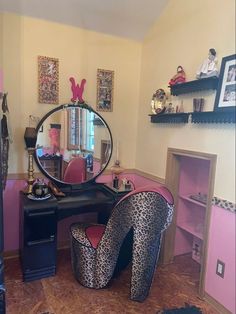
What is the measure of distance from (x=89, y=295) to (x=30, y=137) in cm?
160

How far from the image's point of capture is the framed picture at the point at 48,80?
9.05 ft

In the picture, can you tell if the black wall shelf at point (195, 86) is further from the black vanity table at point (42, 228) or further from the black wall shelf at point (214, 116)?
the black vanity table at point (42, 228)

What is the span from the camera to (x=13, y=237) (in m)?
2.84

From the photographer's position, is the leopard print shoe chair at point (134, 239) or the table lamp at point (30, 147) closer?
the leopard print shoe chair at point (134, 239)

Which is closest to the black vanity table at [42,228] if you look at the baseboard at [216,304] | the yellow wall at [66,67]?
the yellow wall at [66,67]

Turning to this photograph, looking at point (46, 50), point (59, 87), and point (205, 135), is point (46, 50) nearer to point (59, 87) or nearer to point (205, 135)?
point (59, 87)

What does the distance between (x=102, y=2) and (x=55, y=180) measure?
6.44 feet

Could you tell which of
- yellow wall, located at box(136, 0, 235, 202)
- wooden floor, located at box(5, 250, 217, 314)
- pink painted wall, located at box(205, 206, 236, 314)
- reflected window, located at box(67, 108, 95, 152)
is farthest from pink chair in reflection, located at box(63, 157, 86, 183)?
pink painted wall, located at box(205, 206, 236, 314)

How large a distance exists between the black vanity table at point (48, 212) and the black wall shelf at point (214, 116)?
112 centimetres

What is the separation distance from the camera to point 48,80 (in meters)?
2.80

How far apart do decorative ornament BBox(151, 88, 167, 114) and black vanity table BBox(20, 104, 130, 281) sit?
30.4 inches

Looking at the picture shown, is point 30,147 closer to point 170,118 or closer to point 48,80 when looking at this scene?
point 48,80

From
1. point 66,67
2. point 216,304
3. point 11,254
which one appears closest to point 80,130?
point 66,67

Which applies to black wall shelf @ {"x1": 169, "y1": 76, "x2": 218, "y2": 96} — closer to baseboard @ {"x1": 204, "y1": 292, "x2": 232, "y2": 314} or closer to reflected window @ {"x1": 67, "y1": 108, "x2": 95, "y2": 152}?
reflected window @ {"x1": 67, "y1": 108, "x2": 95, "y2": 152}
